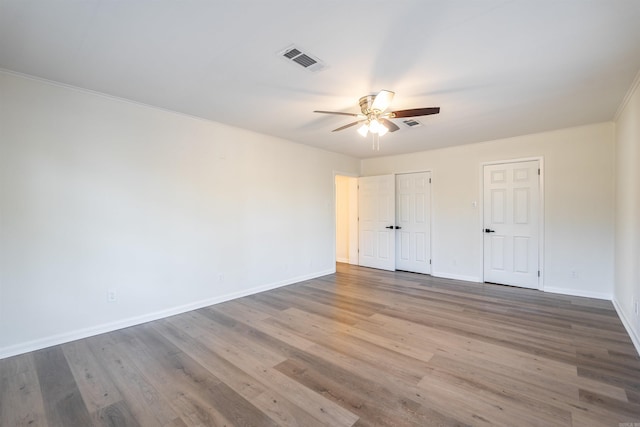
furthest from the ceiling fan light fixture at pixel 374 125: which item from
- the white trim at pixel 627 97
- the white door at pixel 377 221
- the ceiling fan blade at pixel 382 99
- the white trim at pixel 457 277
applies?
the white trim at pixel 457 277

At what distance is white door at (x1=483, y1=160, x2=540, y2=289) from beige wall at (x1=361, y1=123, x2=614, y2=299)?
0.42 ft

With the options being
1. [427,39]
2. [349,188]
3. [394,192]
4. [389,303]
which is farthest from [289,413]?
[349,188]

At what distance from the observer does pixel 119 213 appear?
125 inches

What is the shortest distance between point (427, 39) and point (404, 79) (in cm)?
61

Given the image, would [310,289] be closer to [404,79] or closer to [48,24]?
[404,79]

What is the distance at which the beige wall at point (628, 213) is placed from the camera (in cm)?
278

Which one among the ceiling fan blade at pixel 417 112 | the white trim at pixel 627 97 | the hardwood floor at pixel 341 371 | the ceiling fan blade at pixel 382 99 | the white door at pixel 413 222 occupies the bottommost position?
the hardwood floor at pixel 341 371

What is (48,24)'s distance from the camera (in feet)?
6.35

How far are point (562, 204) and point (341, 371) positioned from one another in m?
4.41

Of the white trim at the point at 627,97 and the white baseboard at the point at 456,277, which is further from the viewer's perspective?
the white baseboard at the point at 456,277

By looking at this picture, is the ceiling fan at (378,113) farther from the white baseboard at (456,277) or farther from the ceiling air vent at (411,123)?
the white baseboard at (456,277)

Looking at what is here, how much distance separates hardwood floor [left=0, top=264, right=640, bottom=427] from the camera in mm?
1854

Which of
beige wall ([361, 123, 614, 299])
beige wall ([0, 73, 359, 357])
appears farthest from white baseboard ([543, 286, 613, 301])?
beige wall ([0, 73, 359, 357])

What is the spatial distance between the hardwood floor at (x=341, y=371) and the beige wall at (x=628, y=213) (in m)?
0.29
